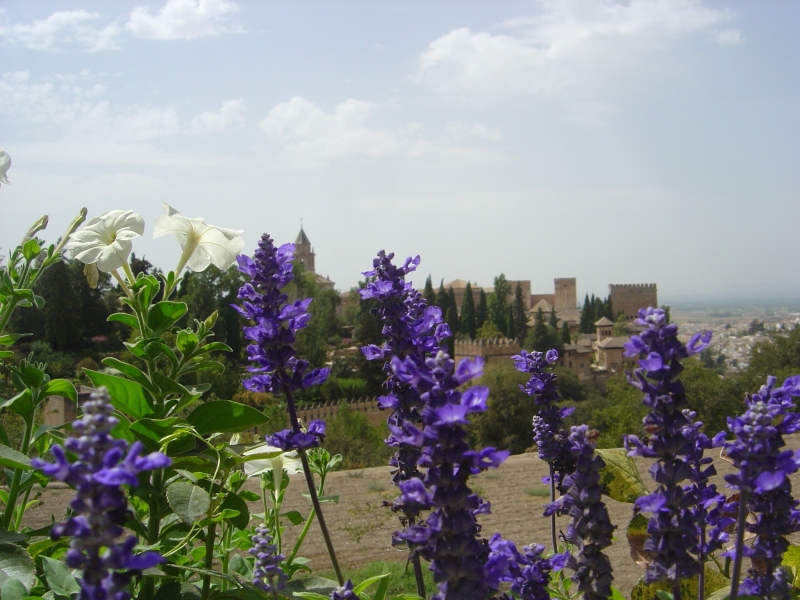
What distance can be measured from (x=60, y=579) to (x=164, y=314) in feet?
1.68

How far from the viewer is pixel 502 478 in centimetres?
1366

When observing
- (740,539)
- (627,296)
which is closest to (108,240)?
(740,539)

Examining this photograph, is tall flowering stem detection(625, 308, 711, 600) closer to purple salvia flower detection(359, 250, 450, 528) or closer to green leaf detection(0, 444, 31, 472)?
purple salvia flower detection(359, 250, 450, 528)

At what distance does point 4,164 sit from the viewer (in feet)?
5.53

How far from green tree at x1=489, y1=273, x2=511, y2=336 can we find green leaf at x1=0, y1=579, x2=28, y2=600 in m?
67.7

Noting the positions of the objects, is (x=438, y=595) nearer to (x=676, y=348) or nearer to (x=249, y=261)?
(x=676, y=348)

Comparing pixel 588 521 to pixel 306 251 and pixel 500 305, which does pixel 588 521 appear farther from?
pixel 306 251

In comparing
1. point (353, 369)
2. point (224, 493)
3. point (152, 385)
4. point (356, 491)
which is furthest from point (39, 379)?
Answer: point (353, 369)

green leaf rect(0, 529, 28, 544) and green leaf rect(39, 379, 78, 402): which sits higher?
green leaf rect(39, 379, 78, 402)

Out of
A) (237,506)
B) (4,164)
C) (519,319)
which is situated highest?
(4,164)

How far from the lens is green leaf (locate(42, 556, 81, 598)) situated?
1.04 metres

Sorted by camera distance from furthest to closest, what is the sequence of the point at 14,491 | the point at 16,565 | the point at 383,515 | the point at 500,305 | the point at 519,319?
the point at 500,305 < the point at 519,319 < the point at 383,515 < the point at 14,491 < the point at 16,565

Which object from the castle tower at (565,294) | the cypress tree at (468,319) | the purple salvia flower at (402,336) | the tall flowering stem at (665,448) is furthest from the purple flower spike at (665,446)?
the castle tower at (565,294)

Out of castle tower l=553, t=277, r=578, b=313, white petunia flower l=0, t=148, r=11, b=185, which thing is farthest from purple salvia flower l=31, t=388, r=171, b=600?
castle tower l=553, t=277, r=578, b=313
